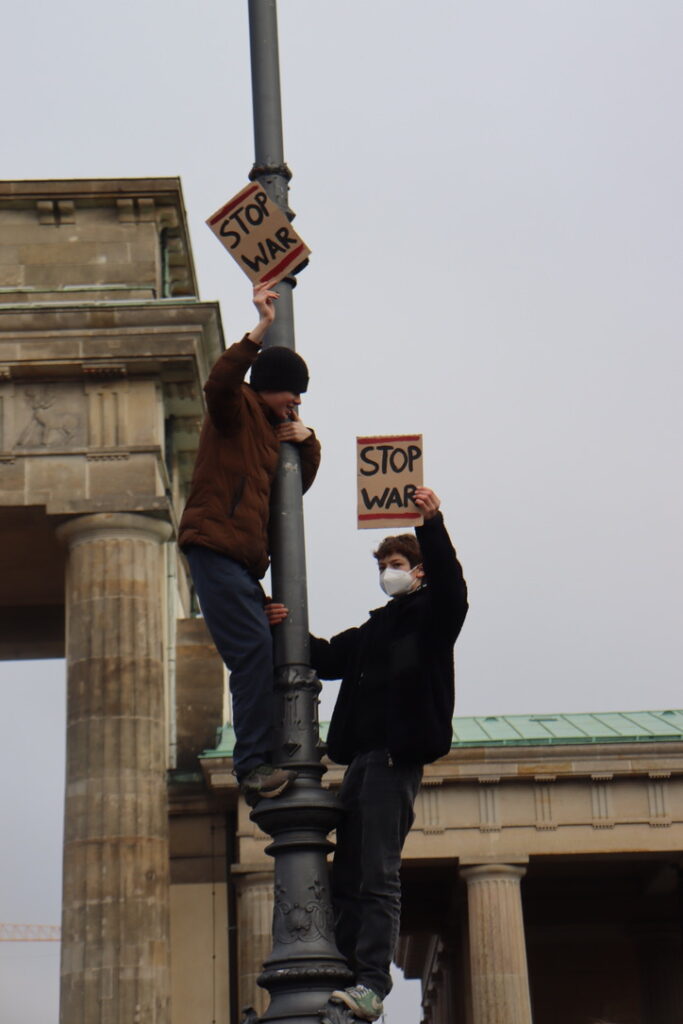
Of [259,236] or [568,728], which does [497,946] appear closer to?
[568,728]

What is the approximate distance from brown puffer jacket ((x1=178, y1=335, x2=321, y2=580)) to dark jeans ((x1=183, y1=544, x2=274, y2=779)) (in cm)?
12

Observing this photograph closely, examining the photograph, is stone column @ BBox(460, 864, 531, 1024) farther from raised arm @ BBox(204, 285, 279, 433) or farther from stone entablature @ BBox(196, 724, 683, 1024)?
raised arm @ BBox(204, 285, 279, 433)

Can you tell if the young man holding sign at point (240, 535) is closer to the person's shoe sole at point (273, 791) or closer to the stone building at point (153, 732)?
the person's shoe sole at point (273, 791)

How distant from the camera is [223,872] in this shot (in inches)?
1518

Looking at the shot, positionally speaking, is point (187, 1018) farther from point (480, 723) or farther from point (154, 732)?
point (480, 723)

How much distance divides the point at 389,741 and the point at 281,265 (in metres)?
3.09

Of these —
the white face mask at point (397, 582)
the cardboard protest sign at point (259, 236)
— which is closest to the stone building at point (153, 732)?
the white face mask at point (397, 582)

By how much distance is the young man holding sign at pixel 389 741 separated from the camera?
10.5m

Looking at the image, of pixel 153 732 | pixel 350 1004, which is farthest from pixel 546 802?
pixel 350 1004

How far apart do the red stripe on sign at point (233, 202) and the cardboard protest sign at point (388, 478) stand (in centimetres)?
169

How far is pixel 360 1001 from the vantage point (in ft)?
32.6

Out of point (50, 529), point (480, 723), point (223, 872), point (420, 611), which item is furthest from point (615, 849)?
point (420, 611)

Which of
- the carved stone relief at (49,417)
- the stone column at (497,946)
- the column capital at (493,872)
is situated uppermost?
the carved stone relief at (49,417)

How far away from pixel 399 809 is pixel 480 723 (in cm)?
3192
